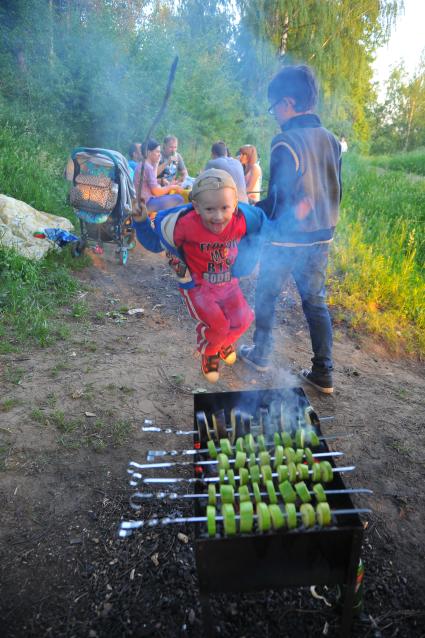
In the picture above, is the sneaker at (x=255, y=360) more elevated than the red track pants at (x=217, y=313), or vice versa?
the red track pants at (x=217, y=313)

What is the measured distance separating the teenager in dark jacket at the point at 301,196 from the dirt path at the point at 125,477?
107 cm

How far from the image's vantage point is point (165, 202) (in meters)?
3.07

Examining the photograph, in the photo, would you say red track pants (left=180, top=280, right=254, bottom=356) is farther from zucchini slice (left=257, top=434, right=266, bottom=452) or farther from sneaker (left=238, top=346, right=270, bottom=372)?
sneaker (left=238, top=346, right=270, bottom=372)

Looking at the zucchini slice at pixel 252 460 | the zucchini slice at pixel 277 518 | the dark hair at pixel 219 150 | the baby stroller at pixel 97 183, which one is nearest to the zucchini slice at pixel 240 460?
the zucchini slice at pixel 252 460

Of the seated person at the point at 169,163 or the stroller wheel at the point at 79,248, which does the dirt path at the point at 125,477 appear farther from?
the seated person at the point at 169,163

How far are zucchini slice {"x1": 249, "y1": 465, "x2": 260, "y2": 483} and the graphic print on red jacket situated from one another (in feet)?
4.35

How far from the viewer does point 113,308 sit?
5.79 meters

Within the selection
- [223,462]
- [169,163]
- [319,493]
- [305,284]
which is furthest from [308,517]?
[169,163]

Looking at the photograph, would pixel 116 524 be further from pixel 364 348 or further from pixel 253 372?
pixel 364 348

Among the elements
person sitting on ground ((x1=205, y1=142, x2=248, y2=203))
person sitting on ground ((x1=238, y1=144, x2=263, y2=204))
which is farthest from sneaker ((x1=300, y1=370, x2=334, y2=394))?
person sitting on ground ((x1=238, y1=144, x2=263, y2=204))

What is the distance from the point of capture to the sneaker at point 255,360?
4.38 meters

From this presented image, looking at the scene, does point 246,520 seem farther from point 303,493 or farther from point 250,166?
point 250,166

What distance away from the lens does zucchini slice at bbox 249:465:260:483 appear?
2146 millimetres

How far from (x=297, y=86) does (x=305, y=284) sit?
1533 millimetres
